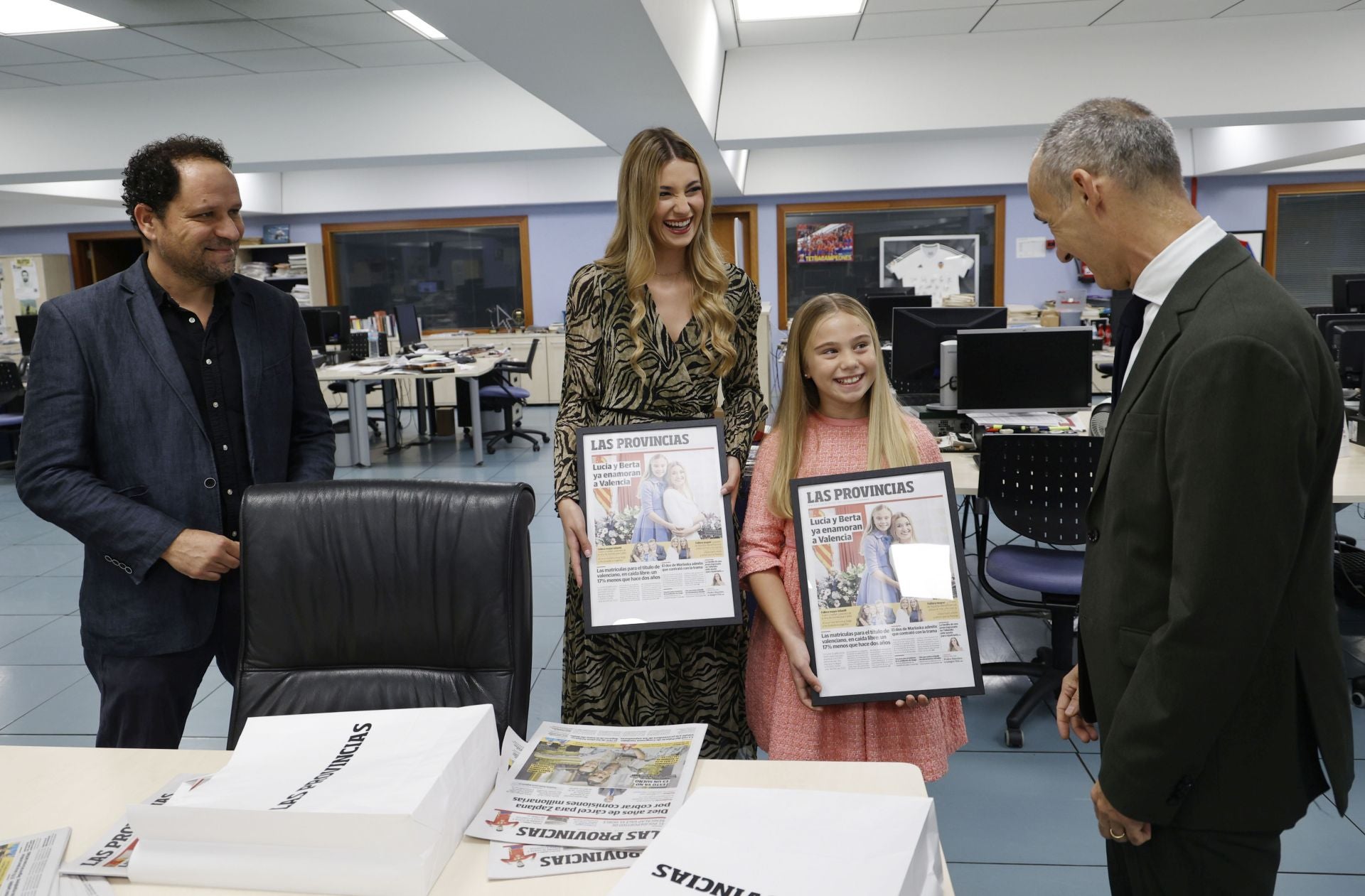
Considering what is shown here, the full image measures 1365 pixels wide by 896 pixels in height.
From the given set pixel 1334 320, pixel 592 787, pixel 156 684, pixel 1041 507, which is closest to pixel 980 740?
pixel 1041 507

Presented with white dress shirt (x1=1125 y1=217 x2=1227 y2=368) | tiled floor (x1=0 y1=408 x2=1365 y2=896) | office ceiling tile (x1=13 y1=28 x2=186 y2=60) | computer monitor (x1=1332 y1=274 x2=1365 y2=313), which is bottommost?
tiled floor (x1=0 y1=408 x2=1365 y2=896)

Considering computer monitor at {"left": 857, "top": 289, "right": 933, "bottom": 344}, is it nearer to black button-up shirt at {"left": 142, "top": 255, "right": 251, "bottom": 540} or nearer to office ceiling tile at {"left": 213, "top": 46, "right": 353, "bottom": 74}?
office ceiling tile at {"left": 213, "top": 46, "right": 353, "bottom": 74}

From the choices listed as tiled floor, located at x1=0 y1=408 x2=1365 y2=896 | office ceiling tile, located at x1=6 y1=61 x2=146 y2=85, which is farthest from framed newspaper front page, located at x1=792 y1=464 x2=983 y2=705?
office ceiling tile, located at x1=6 y1=61 x2=146 y2=85

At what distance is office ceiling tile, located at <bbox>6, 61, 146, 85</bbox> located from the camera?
609 cm

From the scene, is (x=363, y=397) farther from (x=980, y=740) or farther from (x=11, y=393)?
(x=980, y=740)

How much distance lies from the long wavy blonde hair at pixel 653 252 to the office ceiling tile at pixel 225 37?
4.24 meters

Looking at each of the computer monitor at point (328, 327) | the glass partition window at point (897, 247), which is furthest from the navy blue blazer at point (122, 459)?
the glass partition window at point (897, 247)

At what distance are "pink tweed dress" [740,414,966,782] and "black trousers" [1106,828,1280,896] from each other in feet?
2.21

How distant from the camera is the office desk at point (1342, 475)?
2922 millimetres

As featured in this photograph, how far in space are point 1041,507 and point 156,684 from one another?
8.42ft

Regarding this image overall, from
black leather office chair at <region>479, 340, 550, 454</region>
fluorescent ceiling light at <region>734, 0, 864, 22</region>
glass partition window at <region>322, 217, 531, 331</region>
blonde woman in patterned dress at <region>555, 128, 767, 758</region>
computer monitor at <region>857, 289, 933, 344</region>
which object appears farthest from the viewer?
glass partition window at <region>322, 217, 531, 331</region>

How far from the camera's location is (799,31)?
235 inches

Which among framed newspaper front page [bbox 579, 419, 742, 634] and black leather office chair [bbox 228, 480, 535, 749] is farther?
framed newspaper front page [bbox 579, 419, 742, 634]

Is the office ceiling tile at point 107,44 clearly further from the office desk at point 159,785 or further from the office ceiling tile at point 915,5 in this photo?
the office desk at point 159,785
